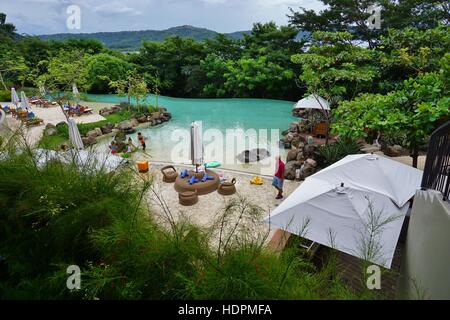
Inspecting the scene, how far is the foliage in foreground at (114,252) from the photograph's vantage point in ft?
6.26

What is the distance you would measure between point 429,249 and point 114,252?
9.52ft

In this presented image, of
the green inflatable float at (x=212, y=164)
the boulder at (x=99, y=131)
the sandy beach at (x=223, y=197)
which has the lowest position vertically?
the sandy beach at (x=223, y=197)

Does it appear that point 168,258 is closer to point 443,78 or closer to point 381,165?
point 381,165

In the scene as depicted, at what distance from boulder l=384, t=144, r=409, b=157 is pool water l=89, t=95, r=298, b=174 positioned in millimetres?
4103

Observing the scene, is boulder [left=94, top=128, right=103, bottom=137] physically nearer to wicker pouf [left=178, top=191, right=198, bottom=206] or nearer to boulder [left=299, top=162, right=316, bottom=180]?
wicker pouf [left=178, top=191, right=198, bottom=206]

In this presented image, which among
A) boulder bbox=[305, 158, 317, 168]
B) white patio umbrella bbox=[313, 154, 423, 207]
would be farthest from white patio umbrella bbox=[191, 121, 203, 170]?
white patio umbrella bbox=[313, 154, 423, 207]

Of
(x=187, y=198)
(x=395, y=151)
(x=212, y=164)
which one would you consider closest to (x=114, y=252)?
(x=187, y=198)

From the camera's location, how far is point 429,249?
2863 mm

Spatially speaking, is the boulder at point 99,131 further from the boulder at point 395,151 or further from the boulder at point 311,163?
the boulder at point 395,151

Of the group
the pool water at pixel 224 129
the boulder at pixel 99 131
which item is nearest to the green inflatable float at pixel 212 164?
the pool water at pixel 224 129

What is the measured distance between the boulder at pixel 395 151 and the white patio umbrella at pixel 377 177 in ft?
18.2

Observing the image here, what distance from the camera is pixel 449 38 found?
8.59 metres

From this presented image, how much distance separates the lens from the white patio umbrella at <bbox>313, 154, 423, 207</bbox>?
4.85 meters
